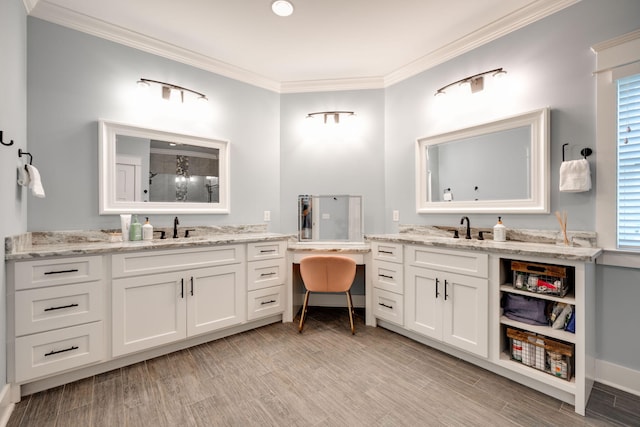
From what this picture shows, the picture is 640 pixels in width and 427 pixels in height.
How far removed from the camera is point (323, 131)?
354 centimetres

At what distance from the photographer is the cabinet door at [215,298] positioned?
2416 millimetres

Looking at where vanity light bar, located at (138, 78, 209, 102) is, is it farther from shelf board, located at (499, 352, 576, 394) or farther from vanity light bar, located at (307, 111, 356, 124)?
shelf board, located at (499, 352, 576, 394)

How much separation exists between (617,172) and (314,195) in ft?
8.41

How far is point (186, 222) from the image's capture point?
2.89 m

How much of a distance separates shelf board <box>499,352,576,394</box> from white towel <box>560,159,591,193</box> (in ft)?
4.00

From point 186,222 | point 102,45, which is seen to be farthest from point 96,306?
point 102,45

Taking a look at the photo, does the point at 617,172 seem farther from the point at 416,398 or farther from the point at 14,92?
the point at 14,92

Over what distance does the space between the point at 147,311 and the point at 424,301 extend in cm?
224

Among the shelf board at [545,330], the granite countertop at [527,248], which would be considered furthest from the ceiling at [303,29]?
the shelf board at [545,330]


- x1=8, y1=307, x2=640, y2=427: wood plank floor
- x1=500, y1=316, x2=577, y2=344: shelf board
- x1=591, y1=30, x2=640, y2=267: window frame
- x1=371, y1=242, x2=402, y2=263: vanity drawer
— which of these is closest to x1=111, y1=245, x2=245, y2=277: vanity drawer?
x1=8, y1=307, x2=640, y2=427: wood plank floor

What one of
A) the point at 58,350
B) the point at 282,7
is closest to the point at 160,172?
the point at 58,350

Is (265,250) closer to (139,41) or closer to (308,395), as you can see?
(308,395)

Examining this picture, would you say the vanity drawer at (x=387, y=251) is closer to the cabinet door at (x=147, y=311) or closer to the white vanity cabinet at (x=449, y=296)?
the white vanity cabinet at (x=449, y=296)

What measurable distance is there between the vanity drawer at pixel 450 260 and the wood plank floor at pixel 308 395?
73 centimetres
